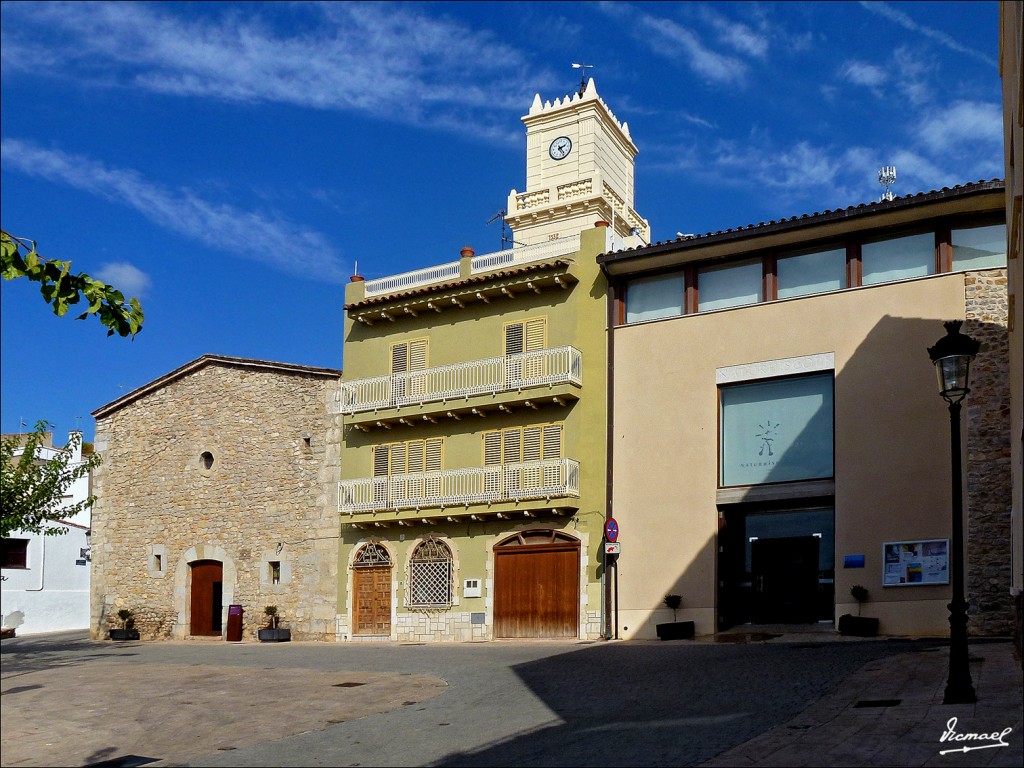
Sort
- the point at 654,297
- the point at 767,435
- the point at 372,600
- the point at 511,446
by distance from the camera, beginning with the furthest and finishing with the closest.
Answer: the point at 372,600, the point at 511,446, the point at 654,297, the point at 767,435

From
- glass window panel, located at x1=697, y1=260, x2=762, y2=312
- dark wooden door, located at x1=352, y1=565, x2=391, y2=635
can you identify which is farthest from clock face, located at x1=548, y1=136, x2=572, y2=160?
dark wooden door, located at x1=352, y1=565, x2=391, y2=635

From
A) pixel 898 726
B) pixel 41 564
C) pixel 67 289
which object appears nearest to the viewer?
pixel 67 289

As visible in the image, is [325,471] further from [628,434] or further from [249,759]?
[249,759]

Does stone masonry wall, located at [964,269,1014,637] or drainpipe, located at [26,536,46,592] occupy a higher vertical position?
stone masonry wall, located at [964,269,1014,637]

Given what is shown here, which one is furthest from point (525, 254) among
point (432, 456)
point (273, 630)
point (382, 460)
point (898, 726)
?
point (898, 726)

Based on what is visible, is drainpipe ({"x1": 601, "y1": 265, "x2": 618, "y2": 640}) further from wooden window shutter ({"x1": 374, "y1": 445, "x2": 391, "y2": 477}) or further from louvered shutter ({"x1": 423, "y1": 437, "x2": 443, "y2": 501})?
wooden window shutter ({"x1": 374, "y1": 445, "x2": 391, "y2": 477})

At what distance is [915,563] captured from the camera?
22.3 m

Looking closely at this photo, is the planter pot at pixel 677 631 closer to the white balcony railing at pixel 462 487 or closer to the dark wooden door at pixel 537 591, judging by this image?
the dark wooden door at pixel 537 591

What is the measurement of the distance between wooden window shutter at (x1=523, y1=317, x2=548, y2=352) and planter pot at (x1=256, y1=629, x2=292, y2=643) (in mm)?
9737

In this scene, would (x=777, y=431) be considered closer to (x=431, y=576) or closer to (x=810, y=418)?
(x=810, y=418)

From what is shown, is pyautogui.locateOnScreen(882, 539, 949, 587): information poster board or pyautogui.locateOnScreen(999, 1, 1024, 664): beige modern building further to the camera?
pyautogui.locateOnScreen(882, 539, 949, 587): information poster board

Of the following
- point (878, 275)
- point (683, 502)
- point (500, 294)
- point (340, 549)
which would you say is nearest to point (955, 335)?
point (878, 275)

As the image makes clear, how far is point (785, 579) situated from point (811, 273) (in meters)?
6.59

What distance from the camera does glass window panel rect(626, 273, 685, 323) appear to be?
86.2 ft
